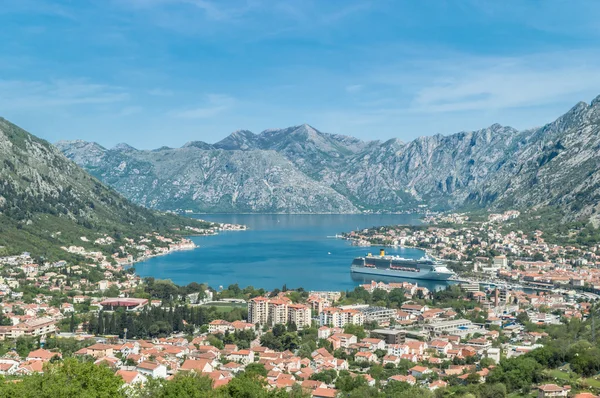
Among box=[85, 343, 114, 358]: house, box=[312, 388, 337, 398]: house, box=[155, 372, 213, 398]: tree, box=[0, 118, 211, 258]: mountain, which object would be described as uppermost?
box=[0, 118, 211, 258]: mountain

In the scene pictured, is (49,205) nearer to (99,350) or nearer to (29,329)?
(29,329)

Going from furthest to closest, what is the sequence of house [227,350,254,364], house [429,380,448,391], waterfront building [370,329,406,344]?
waterfront building [370,329,406,344]
house [227,350,254,364]
house [429,380,448,391]

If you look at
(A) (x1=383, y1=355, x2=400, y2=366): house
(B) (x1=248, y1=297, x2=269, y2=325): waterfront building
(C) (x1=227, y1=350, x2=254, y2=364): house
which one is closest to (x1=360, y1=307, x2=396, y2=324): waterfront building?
(B) (x1=248, y1=297, x2=269, y2=325): waterfront building

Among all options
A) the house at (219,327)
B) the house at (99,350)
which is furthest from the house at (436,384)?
the house at (219,327)

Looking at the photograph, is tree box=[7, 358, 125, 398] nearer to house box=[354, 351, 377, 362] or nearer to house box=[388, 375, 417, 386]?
house box=[388, 375, 417, 386]

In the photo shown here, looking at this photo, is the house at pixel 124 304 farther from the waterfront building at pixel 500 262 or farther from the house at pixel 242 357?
the waterfront building at pixel 500 262

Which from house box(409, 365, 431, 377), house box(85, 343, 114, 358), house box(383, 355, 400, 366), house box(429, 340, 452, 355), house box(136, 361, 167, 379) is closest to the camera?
house box(136, 361, 167, 379)

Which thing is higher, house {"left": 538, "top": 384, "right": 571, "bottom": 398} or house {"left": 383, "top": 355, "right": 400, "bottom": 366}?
house {"left": 538, "top": 384, "right": 571, "bottom": 398}

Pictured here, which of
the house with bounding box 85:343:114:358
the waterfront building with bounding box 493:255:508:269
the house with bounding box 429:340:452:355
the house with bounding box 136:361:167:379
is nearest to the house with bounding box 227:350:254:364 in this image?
the house with bounding box 136:361:167:379

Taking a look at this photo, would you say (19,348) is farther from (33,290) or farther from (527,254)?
(527,254)

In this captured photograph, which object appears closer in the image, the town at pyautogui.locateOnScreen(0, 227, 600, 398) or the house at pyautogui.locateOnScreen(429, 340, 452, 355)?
the town at pyautogui.locateOnScreen(0, 227, 600, 398)
